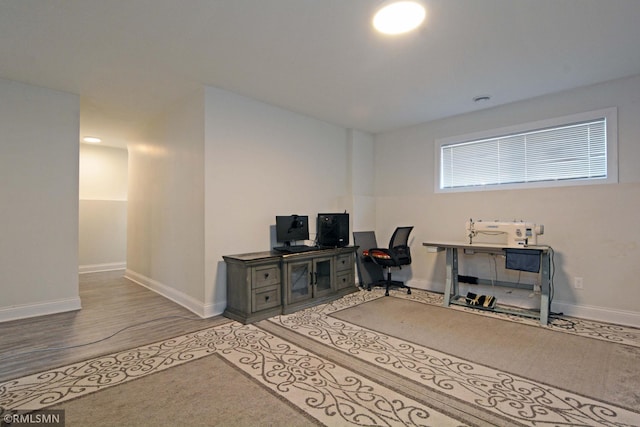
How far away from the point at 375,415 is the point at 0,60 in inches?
168

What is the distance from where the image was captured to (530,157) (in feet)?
12.8

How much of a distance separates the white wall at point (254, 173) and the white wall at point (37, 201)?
1728 mm

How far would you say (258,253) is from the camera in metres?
3.79

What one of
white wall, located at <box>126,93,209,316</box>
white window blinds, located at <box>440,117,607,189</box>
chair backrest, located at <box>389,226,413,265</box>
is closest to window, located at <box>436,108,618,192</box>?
white window blinds, located at <box>440,117,607,189</box>

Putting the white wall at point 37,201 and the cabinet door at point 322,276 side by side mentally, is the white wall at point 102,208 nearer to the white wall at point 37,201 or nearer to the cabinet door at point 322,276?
the white wall at point 37,201

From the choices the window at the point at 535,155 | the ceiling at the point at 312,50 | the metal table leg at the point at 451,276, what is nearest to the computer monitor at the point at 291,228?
the ceiling at the point at 312,50

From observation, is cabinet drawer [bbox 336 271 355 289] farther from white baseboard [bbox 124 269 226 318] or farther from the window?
the window

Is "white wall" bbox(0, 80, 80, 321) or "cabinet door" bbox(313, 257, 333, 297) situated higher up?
"white wall" bbox(0, 80, 80, 321)

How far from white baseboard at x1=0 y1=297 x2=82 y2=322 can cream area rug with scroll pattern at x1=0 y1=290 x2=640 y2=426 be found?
1.71m

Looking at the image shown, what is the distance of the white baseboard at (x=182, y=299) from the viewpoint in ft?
11.4

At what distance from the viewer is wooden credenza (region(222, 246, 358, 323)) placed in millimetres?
3303

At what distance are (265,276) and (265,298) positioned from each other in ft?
0.78

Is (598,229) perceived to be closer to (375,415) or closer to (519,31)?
(519,31)

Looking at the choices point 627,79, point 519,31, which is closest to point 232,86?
point 519,31
